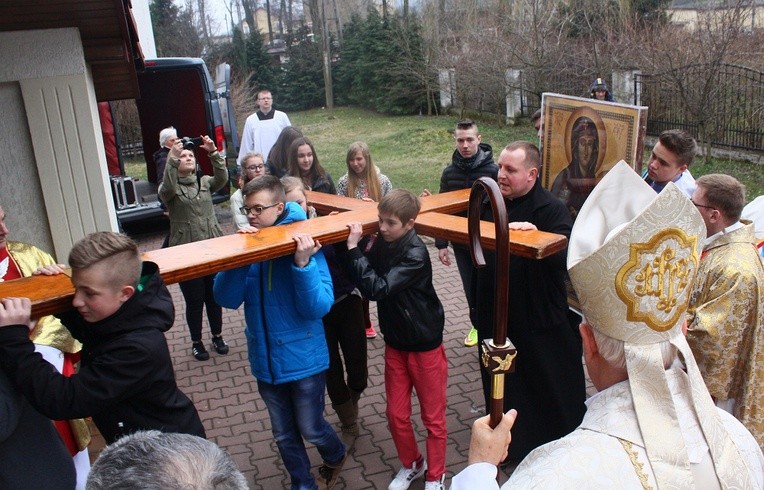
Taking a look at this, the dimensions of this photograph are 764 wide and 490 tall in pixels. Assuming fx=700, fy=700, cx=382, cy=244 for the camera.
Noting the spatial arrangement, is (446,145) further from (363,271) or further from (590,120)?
(363,271)

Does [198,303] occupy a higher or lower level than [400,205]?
lower

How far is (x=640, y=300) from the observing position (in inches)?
74.6

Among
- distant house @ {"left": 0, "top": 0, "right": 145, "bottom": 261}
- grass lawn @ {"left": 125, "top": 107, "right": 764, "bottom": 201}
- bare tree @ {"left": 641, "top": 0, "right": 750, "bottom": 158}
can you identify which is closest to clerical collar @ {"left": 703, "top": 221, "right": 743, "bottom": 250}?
distant house @ {"left": 0, "top": 0, "right": 145, "bottom": 261}

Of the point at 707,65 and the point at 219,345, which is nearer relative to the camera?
the point at 219,345

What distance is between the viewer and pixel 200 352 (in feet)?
19.9

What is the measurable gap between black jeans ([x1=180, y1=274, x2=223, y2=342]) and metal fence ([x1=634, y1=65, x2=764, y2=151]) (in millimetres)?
10166

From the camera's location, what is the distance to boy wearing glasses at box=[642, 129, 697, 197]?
465 cm

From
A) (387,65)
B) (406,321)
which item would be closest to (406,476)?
(406,321)

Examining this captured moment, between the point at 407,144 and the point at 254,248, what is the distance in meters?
16.7

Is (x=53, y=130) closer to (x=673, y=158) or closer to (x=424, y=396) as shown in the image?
(x=424, y=396)

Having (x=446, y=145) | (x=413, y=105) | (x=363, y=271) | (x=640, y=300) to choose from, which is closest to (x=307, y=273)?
(x=363, y=271)

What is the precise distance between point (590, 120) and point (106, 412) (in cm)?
384

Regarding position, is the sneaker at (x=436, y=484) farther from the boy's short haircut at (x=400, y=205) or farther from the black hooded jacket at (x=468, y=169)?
the black hooded jacket at (x=468, y=169)

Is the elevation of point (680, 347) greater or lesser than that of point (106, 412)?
greater
